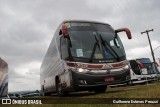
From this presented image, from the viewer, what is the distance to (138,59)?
38.5 m

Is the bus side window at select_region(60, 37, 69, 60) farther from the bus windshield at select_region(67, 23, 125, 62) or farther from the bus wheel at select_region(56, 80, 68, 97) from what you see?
the bus wheel at select_region(56, 80, 68, 97)

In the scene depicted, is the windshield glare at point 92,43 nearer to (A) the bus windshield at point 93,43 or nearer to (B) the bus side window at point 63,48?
(A) the bus windshield at point 93,43

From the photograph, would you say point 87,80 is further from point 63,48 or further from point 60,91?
point 60,91

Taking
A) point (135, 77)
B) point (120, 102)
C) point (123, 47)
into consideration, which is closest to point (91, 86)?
point (123, 47)

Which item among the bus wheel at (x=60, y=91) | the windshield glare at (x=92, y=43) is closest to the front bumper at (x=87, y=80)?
the windshield glare at (x=92, y=43)

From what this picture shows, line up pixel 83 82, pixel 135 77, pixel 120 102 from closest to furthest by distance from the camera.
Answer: pixel 120 102 < pixel 83 82 < pixel 135 77

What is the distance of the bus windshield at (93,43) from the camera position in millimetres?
14969

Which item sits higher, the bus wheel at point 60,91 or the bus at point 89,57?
the bus at point 89,57

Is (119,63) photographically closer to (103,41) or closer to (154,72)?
(103,41)

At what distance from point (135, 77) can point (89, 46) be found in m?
23.0

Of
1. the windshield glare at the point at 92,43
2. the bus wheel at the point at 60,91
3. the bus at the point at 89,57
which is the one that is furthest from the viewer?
the bus wheel at the point at 60,91

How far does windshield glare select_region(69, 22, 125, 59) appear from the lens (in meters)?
15.0

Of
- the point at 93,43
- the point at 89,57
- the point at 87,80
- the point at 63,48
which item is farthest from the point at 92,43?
the point at 87,80

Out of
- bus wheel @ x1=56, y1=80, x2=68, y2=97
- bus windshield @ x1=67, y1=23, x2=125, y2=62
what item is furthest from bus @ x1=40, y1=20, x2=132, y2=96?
bus wheel @ x1=56, y1=80, x2=68, y2=97
